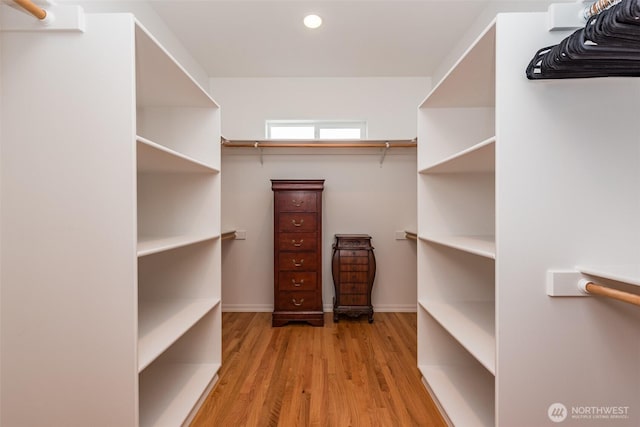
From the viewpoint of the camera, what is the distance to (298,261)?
119 inches

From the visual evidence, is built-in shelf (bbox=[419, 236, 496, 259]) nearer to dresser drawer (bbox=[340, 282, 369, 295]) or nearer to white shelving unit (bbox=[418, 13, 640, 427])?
white shelving unit (bbox=[418, 13, 640, 427])

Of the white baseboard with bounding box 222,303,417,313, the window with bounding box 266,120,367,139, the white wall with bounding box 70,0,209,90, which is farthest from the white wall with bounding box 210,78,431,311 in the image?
the white wall with bounding box 70,0,209,90

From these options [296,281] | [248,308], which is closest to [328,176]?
[296,281]

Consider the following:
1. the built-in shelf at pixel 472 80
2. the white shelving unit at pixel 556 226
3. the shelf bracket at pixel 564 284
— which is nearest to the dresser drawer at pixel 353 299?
the built-in shelf at pixel 472 80

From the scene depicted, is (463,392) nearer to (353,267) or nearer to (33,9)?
(353,267)

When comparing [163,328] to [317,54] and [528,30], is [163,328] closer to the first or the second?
→ [528,30]

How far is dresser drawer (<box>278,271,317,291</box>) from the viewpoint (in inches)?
119

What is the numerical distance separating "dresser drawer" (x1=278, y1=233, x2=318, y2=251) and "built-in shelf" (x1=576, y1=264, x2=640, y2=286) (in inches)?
84.4

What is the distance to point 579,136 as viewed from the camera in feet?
3.60

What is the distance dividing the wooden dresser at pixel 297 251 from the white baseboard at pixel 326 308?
460 mm

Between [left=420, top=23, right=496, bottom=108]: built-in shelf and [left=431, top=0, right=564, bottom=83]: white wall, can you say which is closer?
[left=420, top=23, right=496, bottom=108]: built-in shelf

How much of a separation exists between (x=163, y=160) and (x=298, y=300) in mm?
1897

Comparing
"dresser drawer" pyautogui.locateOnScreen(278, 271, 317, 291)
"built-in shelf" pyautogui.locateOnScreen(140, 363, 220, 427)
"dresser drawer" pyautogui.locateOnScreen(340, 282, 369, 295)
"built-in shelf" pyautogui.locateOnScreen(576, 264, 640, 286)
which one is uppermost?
"built-in shelf" pyautogui.locateOnScreen(576, 264, 640, 286)

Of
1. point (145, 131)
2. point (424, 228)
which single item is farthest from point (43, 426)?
point (424, 228)
